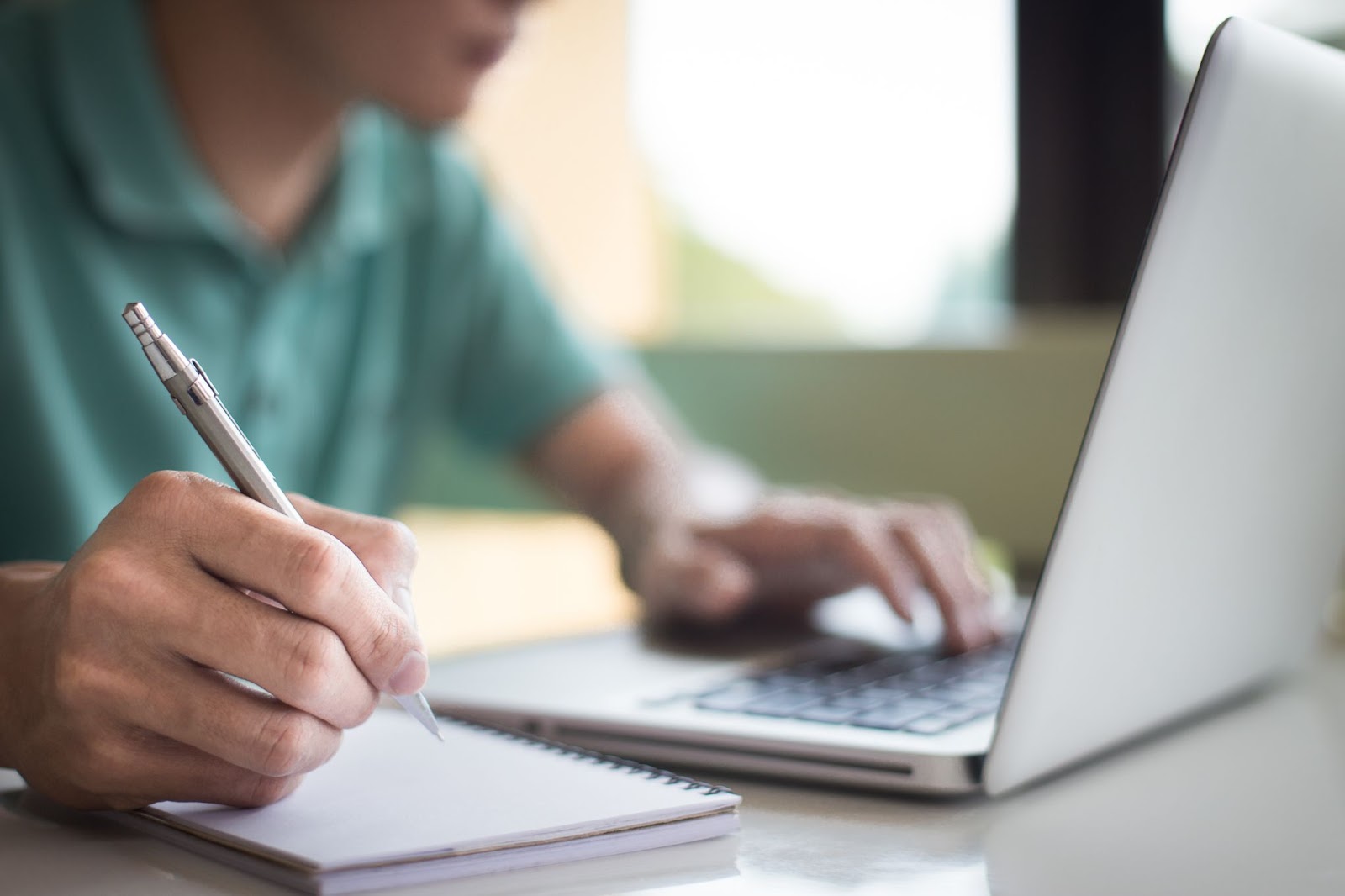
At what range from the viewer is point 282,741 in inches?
13.7

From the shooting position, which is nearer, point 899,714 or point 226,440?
point 226,440

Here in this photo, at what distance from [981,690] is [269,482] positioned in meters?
0.31

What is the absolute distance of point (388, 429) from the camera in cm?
118

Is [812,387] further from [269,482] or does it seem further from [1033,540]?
[269,482]

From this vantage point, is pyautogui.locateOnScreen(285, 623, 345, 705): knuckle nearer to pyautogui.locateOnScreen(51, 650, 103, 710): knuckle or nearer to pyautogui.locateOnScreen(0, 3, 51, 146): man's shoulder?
pyautogui.locateOnScreen(51, 650, 103, 710): knuckle

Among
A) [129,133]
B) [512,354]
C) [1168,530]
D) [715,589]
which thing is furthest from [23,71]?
[1168,530]

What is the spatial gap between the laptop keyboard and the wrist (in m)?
0.24

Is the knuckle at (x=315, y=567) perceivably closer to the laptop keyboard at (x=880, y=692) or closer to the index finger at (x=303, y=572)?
the index finger at (x=303, y=572)

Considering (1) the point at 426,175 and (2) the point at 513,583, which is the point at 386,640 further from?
(1) the point at 426,175

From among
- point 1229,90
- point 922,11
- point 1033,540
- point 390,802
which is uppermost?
point 922,11

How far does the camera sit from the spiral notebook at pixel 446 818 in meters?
0.32

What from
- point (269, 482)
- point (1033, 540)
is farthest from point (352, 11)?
point (1033, 540)

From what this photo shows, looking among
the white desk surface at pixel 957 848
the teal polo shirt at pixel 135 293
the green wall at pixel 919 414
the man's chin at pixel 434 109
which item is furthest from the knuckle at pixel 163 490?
the green wall at pixel 919 414

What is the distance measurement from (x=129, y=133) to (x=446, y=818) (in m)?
0.76
